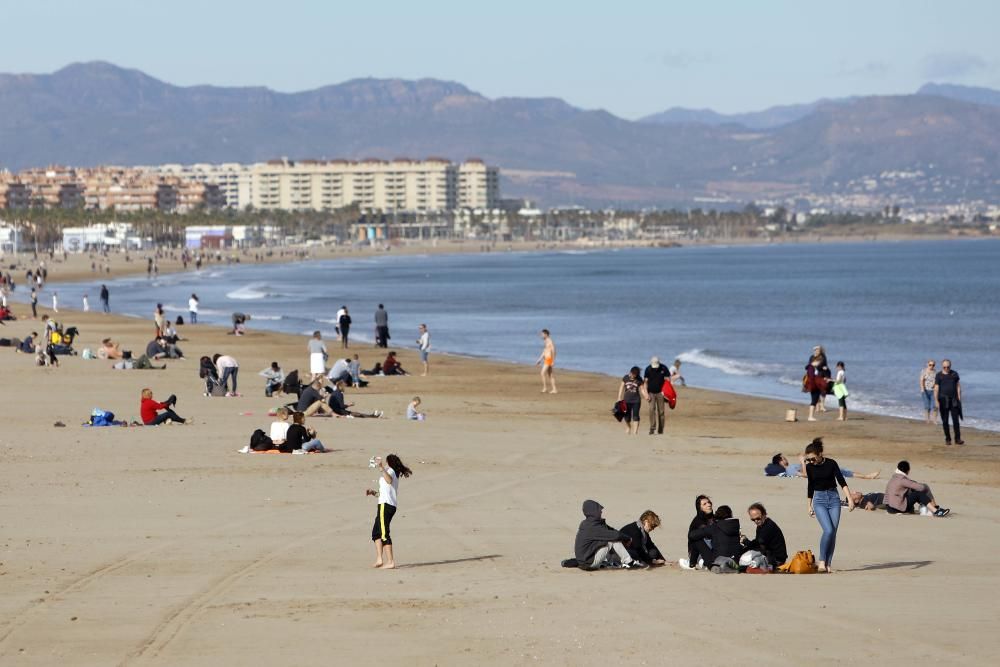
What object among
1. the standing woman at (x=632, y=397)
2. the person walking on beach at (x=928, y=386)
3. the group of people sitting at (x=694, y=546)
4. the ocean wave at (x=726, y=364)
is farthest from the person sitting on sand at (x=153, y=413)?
the ocean wave at (x=726, y=364)

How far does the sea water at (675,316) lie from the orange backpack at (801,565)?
53.2 ft

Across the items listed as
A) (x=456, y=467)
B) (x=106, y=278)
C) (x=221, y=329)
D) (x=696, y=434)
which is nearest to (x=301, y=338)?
(x=221, y=329)

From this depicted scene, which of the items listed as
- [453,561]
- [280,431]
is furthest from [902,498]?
[280,431]

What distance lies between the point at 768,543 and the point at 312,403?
1204 centimetres

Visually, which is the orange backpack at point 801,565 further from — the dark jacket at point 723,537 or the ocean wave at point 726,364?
the ocean wave at point 726,364

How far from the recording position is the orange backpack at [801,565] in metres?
13.6

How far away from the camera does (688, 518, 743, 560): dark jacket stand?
13656 mm

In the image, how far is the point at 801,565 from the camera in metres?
13.6

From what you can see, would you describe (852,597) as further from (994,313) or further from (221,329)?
(994,313)

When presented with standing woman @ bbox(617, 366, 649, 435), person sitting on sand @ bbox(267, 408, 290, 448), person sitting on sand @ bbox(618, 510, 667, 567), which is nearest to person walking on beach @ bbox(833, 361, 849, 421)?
standing woman @ bbox(617, 366, 649, 435)

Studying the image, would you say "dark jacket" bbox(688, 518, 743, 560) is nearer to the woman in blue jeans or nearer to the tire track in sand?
the woman in blue jeans

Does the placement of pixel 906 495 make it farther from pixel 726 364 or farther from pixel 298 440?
pixel 726 364

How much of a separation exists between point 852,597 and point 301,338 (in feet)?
132

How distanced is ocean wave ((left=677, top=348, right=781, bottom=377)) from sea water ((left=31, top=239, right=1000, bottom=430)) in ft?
0.22
